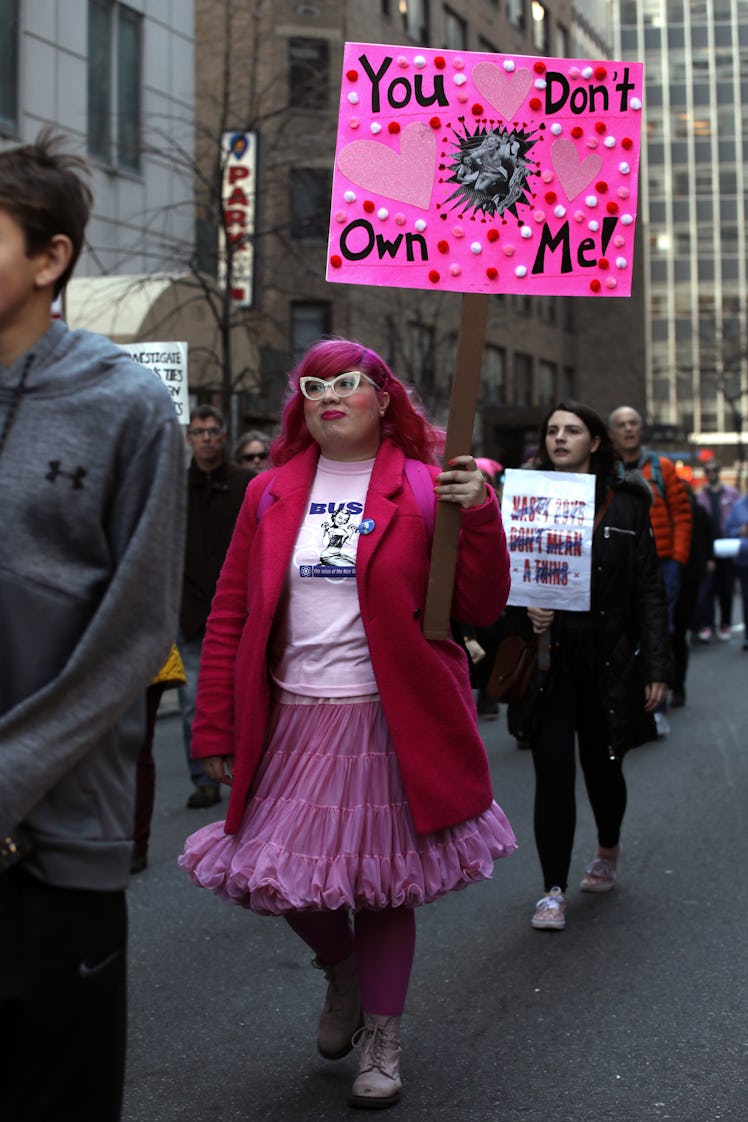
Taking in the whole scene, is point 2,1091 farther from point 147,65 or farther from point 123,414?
point 147,65

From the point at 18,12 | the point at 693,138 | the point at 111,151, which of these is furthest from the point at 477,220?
the point at 693,138

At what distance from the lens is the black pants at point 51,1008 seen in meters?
2.35

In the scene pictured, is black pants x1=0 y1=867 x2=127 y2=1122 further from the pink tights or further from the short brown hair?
the pink tights

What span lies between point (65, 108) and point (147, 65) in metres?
2.57

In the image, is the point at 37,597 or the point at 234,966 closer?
the point at 37,597

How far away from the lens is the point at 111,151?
20.9 metres

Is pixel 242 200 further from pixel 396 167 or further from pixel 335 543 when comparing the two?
pixel 335 543

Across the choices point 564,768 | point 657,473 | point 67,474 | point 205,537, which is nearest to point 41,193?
point 67,474

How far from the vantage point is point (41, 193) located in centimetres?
242

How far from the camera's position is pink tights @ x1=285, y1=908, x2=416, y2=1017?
400cm

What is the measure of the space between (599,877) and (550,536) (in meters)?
1.42

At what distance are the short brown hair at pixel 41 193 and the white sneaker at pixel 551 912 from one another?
150 inches

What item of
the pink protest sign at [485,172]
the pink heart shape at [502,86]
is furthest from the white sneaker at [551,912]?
the pink heart shape at [502,86]

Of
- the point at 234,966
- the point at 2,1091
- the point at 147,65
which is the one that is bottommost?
the point at 234,966
